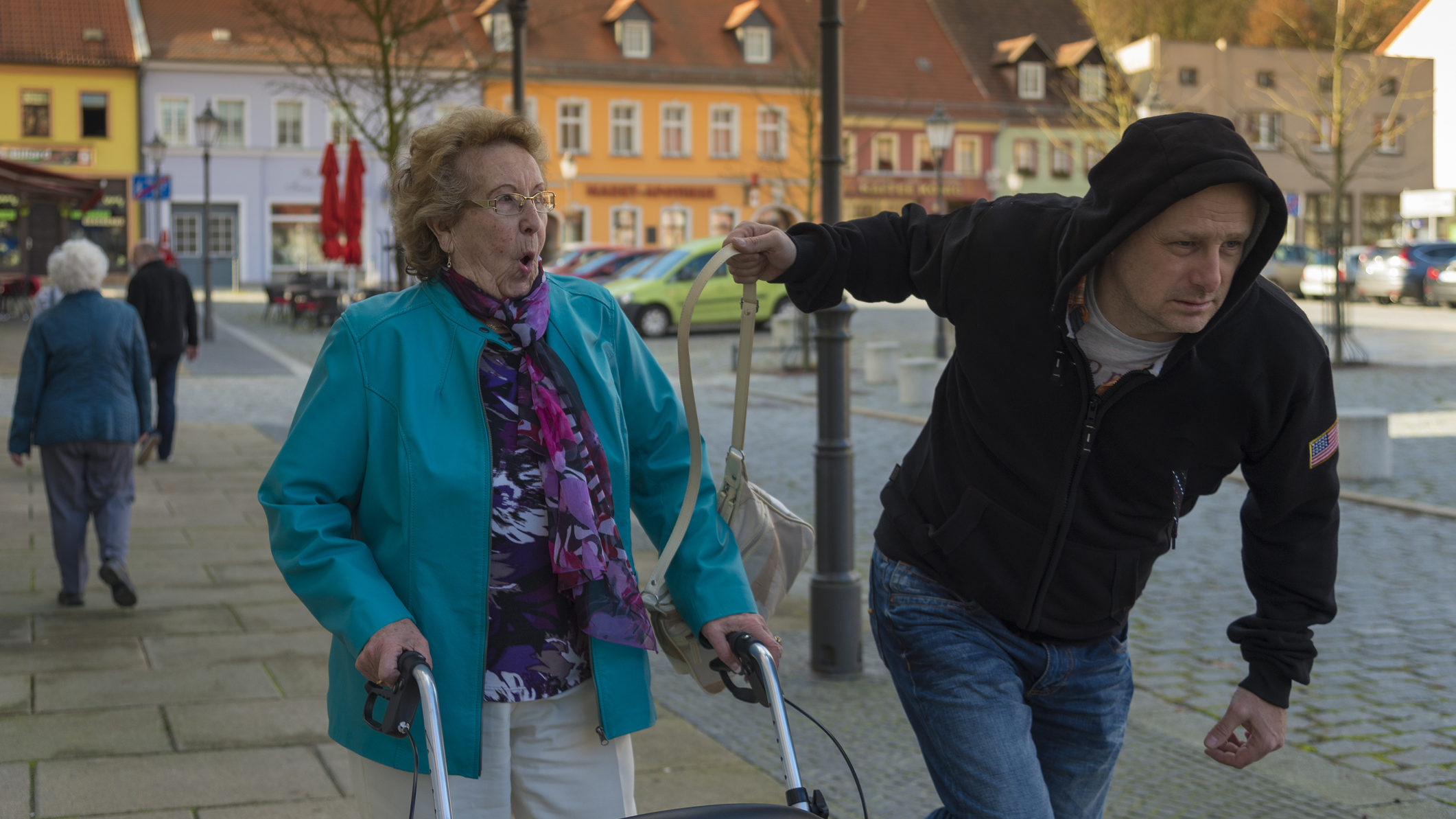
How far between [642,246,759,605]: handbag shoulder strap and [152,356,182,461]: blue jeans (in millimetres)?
10033

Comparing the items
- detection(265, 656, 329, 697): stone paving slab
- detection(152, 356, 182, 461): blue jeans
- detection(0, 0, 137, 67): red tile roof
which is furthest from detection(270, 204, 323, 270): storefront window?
detection(265, 656, 329, 697): stone paving slab

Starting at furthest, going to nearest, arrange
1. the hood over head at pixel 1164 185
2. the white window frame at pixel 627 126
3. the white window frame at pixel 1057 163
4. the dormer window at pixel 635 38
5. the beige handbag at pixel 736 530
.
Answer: the white window frame at pixel 1057 163
the dormer window at pixel 635 38
the white window frame at pixel 627 126
the beige handbag at pixel 736 530
the hood over head at pixel 1164 185

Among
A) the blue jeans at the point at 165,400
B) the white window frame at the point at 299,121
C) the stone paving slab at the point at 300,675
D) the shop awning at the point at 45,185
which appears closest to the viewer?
the stone paving slab at the point at 300,675

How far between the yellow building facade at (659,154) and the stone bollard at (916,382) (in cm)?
3331

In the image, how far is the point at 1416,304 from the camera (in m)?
34.8

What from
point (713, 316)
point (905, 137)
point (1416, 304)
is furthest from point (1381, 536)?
point (905, 137)

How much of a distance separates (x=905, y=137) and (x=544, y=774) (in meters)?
54.1

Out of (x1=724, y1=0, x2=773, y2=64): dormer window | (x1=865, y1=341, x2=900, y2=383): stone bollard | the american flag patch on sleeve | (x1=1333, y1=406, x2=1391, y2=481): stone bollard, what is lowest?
(x1=1333, y1=406, x2=1391, y2=481): stone bollard

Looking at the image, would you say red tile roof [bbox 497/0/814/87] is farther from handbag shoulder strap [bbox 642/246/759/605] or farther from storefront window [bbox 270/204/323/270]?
handbag shoulder strap [bbox 642/246/759/605]

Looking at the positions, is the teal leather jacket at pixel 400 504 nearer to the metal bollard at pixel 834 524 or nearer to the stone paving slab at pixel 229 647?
the metal bollard at pixel 834 524

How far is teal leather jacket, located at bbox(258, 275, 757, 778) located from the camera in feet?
8.18

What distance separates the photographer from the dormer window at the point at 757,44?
2130 inches

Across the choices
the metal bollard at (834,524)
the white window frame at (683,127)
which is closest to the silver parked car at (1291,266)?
the white window frame at (683,127)

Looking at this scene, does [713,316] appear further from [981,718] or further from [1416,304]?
[981,718]
